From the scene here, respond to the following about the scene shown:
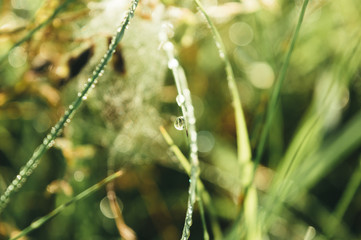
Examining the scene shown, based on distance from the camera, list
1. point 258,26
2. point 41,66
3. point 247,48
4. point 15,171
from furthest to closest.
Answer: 1. point 247,48
2. point 15,171
3. point 258,26
4. point 41,66

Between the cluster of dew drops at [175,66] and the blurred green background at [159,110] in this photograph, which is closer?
the cluster of dew drops at [175,66]

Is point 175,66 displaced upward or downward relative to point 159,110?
downward

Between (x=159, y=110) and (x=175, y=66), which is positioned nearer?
(x=175, y=66)

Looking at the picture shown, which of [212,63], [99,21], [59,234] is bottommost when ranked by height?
[59,234]

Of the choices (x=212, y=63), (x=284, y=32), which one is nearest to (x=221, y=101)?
(x=212, y=63)

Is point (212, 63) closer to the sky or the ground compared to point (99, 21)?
closer to the sky

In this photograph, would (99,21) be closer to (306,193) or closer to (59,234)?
(59,234)

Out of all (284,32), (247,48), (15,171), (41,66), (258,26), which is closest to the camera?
(41,66)

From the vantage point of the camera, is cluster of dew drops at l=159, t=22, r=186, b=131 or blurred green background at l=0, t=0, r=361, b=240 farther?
blurred green background at l=0, t=0, r=361, b=240
